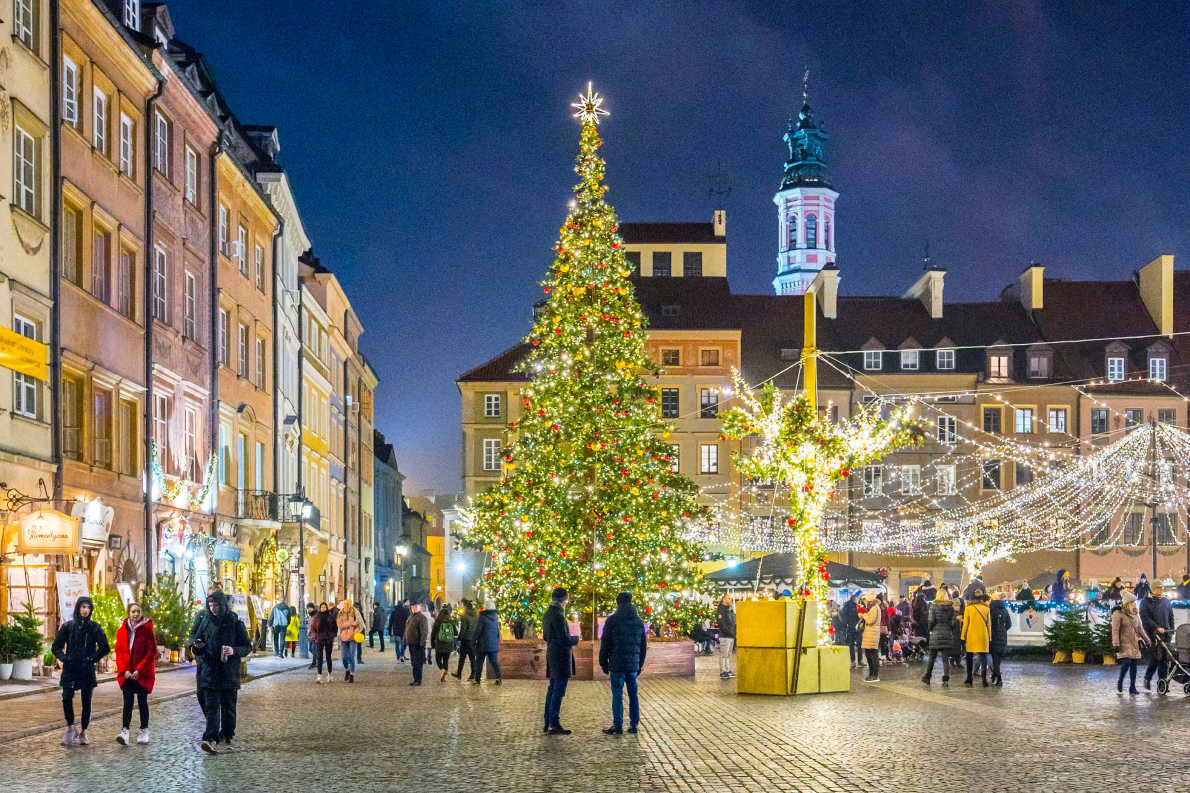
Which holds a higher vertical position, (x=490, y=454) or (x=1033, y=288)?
(x=1033, y=288)

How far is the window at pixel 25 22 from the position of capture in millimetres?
26094

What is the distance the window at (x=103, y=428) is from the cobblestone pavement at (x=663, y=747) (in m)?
7.59

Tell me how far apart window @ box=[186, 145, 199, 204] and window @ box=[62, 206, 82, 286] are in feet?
25.7

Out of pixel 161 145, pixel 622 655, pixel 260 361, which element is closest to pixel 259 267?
pixel 260 361

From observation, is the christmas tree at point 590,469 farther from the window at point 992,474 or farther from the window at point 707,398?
the window at point 992,474

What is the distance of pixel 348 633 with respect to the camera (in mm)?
29797

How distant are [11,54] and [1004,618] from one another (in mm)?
18963

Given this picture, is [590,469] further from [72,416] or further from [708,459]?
[708,459]

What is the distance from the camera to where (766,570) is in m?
45.4

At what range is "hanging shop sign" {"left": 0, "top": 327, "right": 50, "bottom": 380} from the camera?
2288 cm

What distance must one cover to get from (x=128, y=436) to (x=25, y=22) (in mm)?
8697

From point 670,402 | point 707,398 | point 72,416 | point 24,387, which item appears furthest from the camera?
Result: point 707,398

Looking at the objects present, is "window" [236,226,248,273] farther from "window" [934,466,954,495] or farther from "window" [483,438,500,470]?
"window" [934,466,954,495]

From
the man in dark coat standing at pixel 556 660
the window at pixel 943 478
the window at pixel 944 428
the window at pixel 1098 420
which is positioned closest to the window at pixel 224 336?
the man in dark coat standing at pixel 556 660
